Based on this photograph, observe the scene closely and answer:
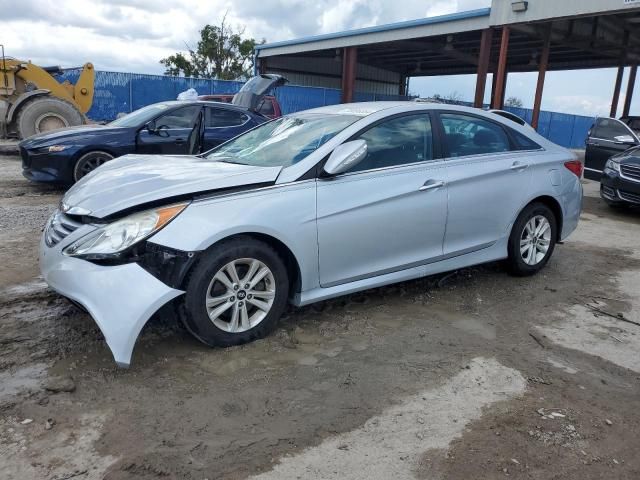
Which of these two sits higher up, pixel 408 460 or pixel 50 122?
pixel 50 122

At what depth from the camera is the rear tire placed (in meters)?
7.88

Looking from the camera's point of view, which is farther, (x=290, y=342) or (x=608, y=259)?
(x=608, y=259)

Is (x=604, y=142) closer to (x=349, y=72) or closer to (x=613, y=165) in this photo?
(x=613, y=165)

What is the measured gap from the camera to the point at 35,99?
38.6 feet

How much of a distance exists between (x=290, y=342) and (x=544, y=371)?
1.62 meters

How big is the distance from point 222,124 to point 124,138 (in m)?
1.62

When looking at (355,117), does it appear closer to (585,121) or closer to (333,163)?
(333,163)

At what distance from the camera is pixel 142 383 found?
3.00 metres

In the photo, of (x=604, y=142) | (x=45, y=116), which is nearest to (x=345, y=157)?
(x=604, y=142)

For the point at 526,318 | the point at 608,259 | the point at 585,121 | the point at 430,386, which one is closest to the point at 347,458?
the point at 430,386

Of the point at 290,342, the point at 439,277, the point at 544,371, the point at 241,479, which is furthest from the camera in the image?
the point at 439,277

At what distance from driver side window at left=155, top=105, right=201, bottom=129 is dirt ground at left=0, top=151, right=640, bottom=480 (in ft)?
14.3

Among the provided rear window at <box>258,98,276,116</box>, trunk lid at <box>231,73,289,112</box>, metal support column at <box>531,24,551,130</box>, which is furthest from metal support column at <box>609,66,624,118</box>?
trunk lid at <box>231,73,289,112</box>

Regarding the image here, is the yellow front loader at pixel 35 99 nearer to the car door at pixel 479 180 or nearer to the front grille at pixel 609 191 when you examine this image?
the car door at pixel 479 180
